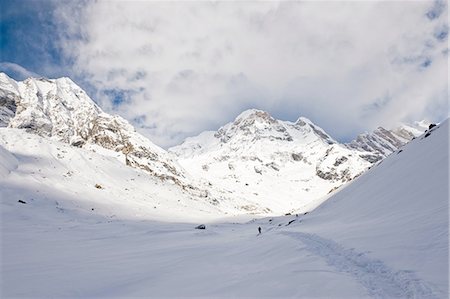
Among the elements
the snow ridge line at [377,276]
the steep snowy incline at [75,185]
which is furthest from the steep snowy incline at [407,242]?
the steep snowy incline at [75,185]

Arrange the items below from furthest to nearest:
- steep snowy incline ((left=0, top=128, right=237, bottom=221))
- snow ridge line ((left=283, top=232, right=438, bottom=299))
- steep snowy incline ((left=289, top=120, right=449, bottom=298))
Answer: steep snowy incline ((left=0, top=128, right=237, bottom=221)), steep snowy incline ((left=289, top=120, right=449, bottom=298)), snow ridge line ((left=283, top=232, right=438, bottom=299))

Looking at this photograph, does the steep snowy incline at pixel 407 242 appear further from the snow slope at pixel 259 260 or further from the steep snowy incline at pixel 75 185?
the steep snowy incline at pixel 75 185

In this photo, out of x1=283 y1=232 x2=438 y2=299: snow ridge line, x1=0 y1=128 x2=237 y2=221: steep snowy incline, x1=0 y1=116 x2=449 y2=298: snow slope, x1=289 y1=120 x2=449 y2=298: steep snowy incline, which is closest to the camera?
x1=283 y1=232 x2=438 y2=299: snow ridge line

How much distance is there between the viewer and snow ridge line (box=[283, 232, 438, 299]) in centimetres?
905

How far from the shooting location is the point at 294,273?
36.9 ft

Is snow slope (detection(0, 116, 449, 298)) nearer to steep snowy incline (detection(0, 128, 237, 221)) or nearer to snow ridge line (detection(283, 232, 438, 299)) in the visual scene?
snow ridge line (detection(283, 232, 438, 299))

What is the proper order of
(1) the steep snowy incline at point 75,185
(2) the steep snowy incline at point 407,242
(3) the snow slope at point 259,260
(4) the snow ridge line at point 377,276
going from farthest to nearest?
(1) the steep snowy incline at point 75,185 → (3) the snow slope at point 259,260 → (2) the steep snowy incline at point 407,242 → (4) the snow ridge line at point 377,276

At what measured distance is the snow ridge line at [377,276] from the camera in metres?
9.05

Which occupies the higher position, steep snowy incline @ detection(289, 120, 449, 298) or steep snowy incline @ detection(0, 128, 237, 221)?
steep snowy incline @ detection(0, 128, 237, 221)

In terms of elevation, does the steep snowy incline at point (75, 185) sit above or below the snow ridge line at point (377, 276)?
above

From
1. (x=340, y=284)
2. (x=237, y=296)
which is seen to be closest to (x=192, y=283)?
(x=237, y=296)

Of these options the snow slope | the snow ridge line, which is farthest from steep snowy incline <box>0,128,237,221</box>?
the snow ridge line

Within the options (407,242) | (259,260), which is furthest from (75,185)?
(407,242)

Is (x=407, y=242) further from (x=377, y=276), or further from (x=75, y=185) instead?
(x=75, y=185)
